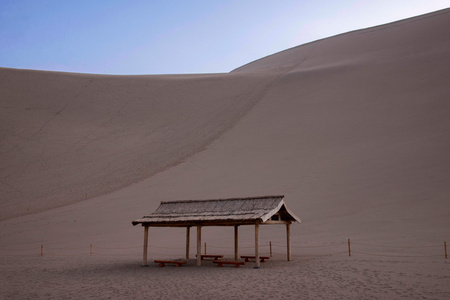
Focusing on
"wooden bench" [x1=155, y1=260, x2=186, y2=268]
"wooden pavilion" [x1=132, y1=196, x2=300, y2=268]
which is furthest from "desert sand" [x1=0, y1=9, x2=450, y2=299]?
"wooden pavilion" [x1=132, y1=196, x2=300, y2=268]

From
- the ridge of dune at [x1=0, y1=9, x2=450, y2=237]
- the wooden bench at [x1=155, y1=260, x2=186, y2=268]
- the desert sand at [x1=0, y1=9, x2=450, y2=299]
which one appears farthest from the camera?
the ridge of dune at [x1=0, y1=9, x2=450, y2=237]

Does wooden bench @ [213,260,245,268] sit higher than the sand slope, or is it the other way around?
the sand slope

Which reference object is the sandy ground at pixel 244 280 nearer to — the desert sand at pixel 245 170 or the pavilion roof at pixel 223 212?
the desert sand at pixel 245 170

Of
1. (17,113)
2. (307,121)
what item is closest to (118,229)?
(307,121)

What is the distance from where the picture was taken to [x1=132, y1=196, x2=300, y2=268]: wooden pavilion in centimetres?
1433

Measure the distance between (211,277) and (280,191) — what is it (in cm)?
1107

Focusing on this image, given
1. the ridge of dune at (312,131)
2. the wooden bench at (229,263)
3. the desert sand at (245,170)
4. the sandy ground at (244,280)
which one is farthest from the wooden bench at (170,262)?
the ridge of dune at (312,131)

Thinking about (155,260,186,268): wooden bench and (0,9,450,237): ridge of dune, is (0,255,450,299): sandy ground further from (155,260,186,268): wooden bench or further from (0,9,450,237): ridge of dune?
(0,9,450,237): ridge of dune

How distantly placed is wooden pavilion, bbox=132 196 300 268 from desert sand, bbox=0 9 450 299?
4.43ft

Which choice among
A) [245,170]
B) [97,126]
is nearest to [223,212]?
[245,170]

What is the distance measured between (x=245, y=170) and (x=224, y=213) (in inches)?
475

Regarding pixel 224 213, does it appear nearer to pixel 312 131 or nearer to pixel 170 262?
pixel 170 262

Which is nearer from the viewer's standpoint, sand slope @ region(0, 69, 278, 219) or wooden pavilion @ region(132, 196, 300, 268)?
wooden pavilion @ region(132, 196, 300, 268)

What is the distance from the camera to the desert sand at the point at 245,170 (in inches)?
507
